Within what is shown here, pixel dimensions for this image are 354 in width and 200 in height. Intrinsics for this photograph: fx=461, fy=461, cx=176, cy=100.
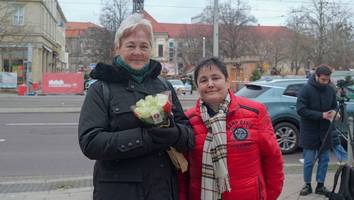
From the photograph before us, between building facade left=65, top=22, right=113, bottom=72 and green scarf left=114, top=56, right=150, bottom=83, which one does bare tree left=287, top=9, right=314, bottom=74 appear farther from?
green scarf left=114, top=56, right=150, bottom=83

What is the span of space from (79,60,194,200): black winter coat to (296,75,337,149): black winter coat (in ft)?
12.4

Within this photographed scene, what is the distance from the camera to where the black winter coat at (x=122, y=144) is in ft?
7.66

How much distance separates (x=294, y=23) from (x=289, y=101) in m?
37.8

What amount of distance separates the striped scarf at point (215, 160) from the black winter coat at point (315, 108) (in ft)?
11.5

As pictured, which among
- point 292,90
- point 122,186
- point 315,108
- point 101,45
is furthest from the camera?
point 101,45

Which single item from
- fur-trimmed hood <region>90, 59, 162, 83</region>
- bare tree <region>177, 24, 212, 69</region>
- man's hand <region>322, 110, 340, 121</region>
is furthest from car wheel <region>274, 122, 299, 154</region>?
bare tree <region>177, 24, 212, 69</region>

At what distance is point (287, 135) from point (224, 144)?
23.8 ft

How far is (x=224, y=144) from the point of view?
8.75ft

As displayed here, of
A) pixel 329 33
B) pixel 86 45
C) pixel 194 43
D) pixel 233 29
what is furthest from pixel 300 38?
pixel 86 45

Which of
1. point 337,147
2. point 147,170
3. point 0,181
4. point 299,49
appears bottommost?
→ point 0,181

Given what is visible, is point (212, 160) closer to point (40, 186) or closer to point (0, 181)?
point (40, 186)

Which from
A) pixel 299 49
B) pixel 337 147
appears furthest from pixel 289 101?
pixel 299 49

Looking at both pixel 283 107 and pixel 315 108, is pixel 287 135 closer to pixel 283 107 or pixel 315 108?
pixel 283 107

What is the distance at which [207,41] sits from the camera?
76.7m
